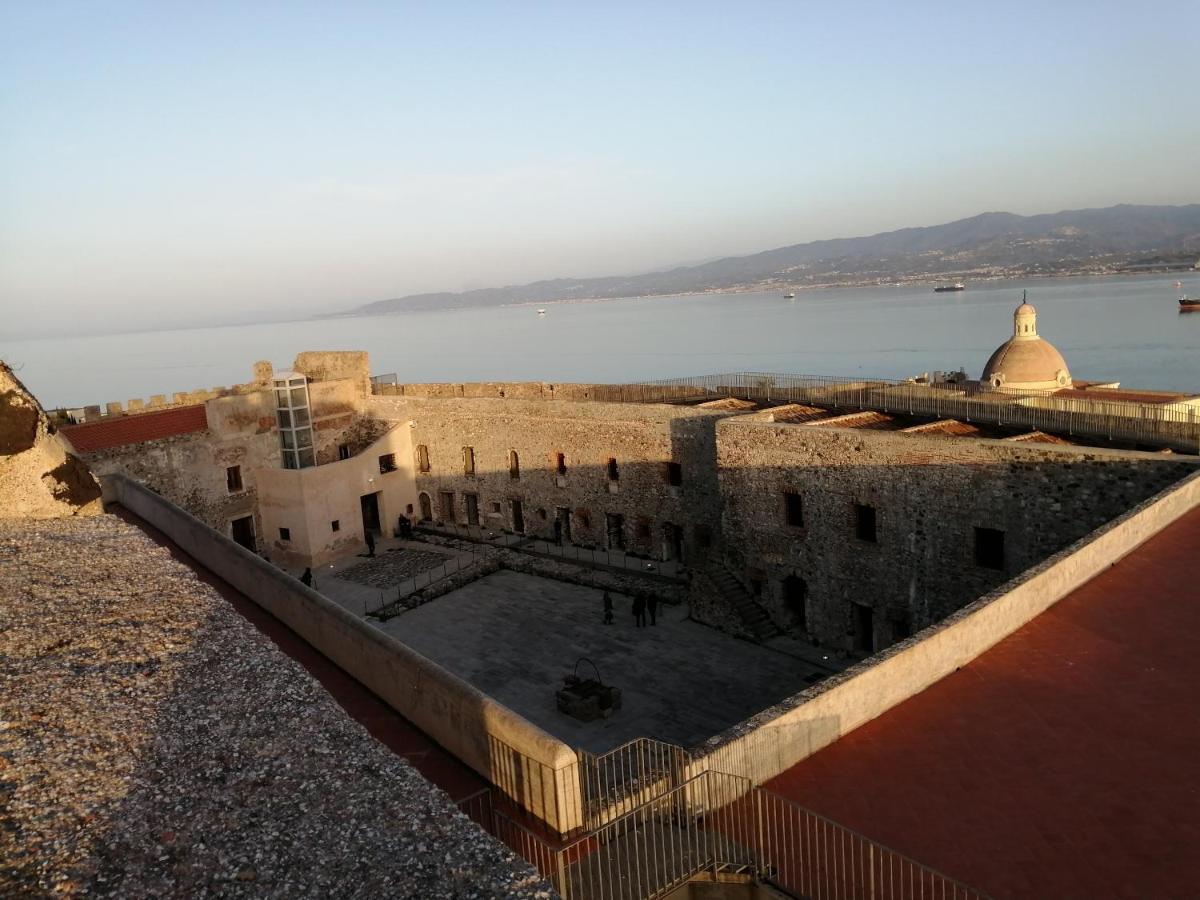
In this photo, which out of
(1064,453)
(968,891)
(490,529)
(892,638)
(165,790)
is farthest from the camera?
(490,529)

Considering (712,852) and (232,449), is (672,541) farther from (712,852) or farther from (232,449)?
(712,852)

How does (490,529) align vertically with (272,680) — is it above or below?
below

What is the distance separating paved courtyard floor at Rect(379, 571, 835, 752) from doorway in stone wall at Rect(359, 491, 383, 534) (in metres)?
8.05

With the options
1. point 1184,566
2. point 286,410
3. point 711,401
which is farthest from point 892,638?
point 286,410

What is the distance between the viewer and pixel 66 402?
9581 centimetres

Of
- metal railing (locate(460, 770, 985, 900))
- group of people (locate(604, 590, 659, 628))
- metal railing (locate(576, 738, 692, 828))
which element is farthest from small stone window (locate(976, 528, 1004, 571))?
metal railing (locate(576, 738, 692, 828))

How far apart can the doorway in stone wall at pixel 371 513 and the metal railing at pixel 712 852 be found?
27.3 m

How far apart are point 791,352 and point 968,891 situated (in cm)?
11571

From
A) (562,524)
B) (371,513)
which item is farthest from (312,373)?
(562,524)

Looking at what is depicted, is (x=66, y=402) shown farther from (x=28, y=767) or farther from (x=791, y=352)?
(x=28, y=767)

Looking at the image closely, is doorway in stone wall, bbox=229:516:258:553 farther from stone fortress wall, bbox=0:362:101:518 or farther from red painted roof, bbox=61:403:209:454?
stone fortress wall, bbox=0:362:101:518

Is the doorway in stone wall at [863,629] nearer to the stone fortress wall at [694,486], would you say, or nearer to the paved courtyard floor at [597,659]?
the stone fortress wall at [694,486]

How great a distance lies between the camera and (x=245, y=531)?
3172 cm

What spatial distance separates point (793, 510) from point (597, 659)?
20.0 ft
